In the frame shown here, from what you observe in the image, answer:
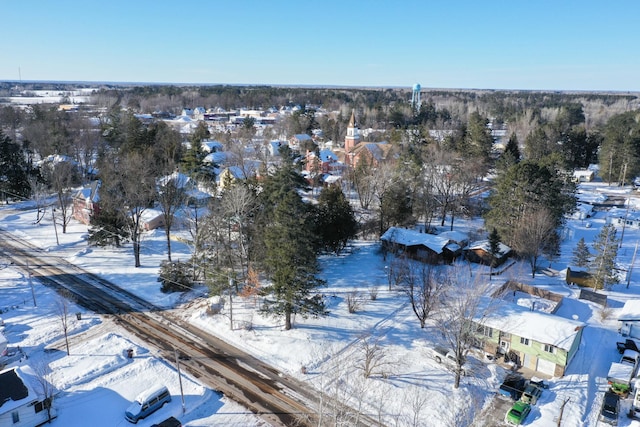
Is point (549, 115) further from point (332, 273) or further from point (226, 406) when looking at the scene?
point (226, 406)

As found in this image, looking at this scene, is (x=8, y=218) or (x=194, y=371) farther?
(x=8, y=218)

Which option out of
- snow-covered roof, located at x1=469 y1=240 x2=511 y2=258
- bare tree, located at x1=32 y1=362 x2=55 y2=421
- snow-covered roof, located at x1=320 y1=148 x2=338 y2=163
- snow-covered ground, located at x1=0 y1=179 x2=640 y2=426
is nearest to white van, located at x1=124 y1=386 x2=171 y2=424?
snow-covered ground, located at x1=0 y1=179 x2=640 y2=426

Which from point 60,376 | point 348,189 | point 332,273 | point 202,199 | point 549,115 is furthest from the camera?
point 549,115

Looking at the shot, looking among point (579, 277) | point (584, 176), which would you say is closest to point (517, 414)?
point (579, 277)

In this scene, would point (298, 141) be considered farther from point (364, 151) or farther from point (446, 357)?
point (446, 357)

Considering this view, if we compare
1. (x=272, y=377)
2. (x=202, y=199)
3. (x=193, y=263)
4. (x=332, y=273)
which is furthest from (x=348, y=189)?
(x=272, y=377)

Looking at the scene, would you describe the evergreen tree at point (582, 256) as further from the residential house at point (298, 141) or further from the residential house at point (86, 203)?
the residential house at point (298, 141)

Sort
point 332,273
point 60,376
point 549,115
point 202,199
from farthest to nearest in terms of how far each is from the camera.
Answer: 1. point 549,115
2. point 202,199
3. point 332,273
4. point 60,376
